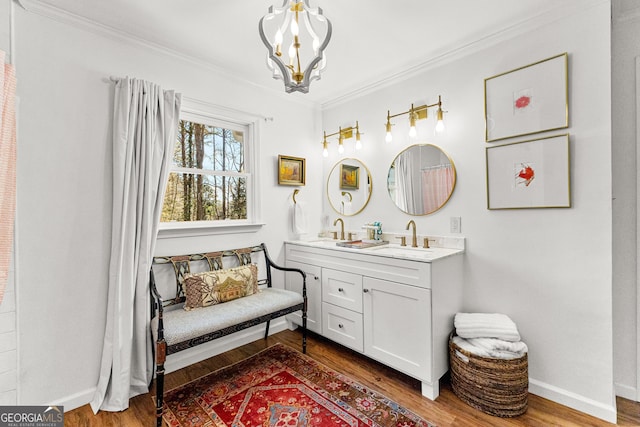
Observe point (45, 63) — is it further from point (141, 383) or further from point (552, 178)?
point (552, 178)

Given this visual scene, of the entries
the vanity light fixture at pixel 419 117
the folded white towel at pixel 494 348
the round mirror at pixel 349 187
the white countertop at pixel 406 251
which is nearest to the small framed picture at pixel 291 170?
the round mirror at pixel 349 187

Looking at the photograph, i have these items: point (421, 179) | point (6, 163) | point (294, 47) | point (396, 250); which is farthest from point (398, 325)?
point (6, 163)

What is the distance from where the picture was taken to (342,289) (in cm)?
248

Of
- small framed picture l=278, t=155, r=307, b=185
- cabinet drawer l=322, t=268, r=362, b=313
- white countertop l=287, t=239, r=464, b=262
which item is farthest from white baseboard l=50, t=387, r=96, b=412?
small framed picture l=278, t=155, r=307, b=185

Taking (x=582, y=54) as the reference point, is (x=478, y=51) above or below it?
above

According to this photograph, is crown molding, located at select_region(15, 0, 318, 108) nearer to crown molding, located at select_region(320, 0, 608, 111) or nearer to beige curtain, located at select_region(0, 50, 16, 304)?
beige curtain, located at select_region(0, 50, 16, 304)

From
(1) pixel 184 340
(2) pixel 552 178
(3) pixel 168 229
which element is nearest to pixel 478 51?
(2) pixel 552 178

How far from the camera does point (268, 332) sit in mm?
2871

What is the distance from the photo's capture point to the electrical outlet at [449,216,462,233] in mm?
2324

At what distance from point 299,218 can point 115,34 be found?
2.09m

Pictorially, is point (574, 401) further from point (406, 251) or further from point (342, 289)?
point (342, 289)

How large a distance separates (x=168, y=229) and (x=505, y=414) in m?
2.59

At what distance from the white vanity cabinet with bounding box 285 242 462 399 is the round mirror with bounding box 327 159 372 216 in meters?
0.71

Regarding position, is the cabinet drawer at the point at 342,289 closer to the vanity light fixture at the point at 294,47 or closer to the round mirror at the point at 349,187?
the round mirror at the point at 349,187
